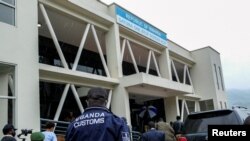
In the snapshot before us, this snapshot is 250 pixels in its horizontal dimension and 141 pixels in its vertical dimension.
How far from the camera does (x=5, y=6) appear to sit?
10422 millimetres

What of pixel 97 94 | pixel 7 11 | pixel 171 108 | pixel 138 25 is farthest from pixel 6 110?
pixel 171 108

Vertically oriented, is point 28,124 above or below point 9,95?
below

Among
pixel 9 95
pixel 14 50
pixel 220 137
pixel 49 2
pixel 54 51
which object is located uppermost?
pixel 49 2

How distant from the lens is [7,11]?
10.5 meters

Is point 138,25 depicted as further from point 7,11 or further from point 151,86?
point 7,11

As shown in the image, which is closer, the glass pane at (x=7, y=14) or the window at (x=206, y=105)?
the glass pane at (x=7, y=14)

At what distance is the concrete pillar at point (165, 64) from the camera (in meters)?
19.7

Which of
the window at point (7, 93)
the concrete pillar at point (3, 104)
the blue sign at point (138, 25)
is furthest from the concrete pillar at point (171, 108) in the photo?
the concrete pillar at point (3, 104)

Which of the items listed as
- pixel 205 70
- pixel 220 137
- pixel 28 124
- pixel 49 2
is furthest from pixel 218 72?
pixel 220 137

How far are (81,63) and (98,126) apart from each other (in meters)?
14.7

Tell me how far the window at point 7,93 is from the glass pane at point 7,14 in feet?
4.85

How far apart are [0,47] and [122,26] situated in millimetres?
7422

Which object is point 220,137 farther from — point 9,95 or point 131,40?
point 131,40

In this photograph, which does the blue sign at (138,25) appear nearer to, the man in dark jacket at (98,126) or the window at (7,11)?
the window at (7,11)
